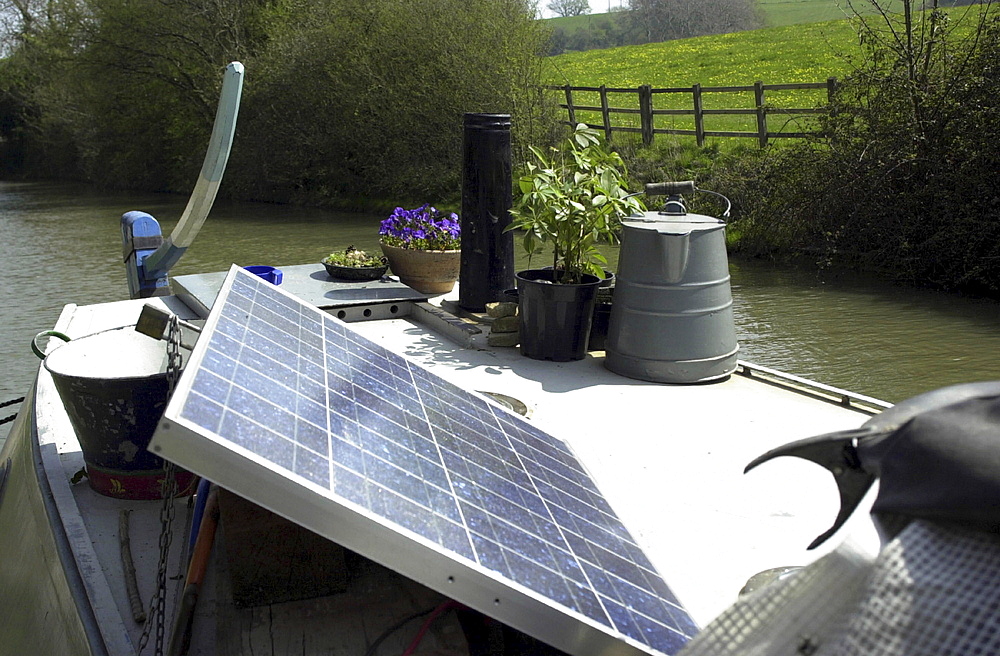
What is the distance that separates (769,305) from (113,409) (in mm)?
10491

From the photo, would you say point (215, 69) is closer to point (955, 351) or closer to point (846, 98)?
point (846, 98)

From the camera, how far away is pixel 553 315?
16.5 feet

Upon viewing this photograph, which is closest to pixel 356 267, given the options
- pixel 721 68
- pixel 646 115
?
pixel 646 115

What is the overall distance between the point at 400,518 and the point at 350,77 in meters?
25.0

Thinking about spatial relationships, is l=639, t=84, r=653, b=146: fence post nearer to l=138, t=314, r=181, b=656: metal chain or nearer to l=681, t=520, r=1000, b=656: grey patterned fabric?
l=138, t=314, r=181, b=656: metal chain

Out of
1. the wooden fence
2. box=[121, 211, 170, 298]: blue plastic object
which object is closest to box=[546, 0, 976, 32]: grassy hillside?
the wooden fence

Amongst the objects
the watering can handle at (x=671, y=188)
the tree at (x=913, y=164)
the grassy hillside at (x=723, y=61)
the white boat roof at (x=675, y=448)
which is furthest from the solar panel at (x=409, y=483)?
the grassy hillside at (x=723, y=61)

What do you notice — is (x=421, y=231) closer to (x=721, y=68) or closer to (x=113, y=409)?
(x=113, y=409)

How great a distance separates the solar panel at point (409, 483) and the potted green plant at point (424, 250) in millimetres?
3826

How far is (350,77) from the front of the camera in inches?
992

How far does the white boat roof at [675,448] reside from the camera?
2854 millimetres

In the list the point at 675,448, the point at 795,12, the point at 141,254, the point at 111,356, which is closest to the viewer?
the point at 111,356

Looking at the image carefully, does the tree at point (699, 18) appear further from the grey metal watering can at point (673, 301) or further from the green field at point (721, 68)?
the grey metal watering can at point (673, 301)

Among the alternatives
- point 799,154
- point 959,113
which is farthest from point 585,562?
point 799,154
